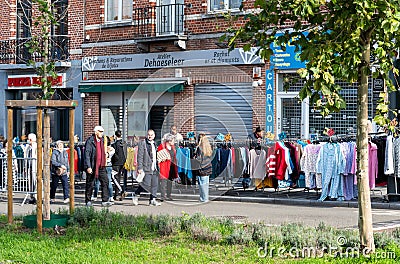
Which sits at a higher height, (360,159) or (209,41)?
(209,41)

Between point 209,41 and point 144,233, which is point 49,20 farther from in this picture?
point 209,41

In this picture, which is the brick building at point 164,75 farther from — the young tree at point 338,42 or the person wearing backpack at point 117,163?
the young tree at point 338,42

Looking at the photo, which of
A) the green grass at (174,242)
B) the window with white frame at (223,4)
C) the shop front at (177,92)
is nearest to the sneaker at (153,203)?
the green grass at (174,242)

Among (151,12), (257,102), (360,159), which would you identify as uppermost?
(151,12)

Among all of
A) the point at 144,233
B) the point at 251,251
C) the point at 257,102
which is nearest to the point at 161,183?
the point at 257,102

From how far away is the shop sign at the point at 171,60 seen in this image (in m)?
23.0

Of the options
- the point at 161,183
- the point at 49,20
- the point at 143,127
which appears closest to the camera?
the point at 49,20

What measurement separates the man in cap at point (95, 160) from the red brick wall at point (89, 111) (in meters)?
10.3

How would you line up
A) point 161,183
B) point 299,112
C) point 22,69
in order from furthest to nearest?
point 22,69 < point 299,112 < point 161,183

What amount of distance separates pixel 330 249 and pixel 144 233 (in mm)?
3023

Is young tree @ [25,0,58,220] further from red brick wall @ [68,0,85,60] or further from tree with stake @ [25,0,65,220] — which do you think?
red brick wall @ [68,0,85,60]

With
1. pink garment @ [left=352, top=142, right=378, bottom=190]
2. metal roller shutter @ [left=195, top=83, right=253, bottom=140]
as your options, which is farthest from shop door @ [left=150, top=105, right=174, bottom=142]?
pink garment @ [left=352, top=142, right=378, bottom=190]

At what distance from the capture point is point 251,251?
8.73 m

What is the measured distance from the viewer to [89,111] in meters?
27.0
